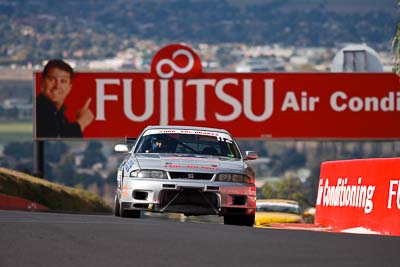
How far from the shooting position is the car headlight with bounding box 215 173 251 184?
18.8 meters

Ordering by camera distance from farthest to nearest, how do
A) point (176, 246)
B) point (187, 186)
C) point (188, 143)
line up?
point (188, 143) → point (187, 186) → point (176, 246)

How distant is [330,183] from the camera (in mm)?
24188

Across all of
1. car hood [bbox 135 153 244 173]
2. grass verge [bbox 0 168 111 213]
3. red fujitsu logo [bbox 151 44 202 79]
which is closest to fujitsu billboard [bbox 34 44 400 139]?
red fujitsu logo [bbox 151 44 202 79]

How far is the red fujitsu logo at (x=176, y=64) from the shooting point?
48.2 metres

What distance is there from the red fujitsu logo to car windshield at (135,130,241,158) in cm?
2742

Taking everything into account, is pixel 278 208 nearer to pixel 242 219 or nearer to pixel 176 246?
pixel 242 219

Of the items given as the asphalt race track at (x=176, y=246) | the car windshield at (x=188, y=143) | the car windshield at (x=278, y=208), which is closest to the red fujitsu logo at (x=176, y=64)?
A: the car windshield at (x=278, y=208)

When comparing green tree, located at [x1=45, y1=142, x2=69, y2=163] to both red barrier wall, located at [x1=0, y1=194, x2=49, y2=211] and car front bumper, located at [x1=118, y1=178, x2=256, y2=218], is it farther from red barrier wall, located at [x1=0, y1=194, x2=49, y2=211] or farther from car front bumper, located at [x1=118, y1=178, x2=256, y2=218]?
car front bumper, located at [x1=118, y1=178, x2=256, y2=218]

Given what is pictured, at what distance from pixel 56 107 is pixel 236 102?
620 cm

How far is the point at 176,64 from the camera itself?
48562mm

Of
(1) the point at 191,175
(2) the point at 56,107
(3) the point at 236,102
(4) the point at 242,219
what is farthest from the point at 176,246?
(2) the point at 56,107

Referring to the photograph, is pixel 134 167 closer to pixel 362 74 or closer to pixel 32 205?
pixel 32 205

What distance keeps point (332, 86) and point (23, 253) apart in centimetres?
3603

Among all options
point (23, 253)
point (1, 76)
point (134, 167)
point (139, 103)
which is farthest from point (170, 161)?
point (1, 76)
